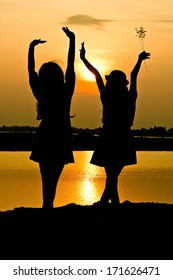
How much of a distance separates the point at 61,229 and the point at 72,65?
216 centimetres

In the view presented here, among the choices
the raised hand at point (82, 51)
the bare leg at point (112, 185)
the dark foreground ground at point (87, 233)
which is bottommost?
the dark foreground ground at point (87, 233)

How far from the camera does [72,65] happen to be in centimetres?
918

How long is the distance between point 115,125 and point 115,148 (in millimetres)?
351

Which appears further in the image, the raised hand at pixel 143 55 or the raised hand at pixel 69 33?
the raised hand at pixel 143 55

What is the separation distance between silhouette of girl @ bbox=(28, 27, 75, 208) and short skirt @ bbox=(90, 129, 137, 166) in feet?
→ 4.09

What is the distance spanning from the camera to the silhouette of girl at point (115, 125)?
1056cm

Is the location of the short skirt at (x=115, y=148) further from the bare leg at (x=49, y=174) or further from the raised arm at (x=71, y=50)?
the raised arm at (x=71, y=50)

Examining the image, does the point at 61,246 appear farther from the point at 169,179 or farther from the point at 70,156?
the point at 169,179

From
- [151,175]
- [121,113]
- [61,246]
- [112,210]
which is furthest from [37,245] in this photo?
[151,175]

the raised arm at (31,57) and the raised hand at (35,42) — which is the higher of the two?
the raised hand at (35,42)

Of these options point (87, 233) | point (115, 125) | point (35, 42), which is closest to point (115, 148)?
point (115, 125)

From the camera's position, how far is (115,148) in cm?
1062

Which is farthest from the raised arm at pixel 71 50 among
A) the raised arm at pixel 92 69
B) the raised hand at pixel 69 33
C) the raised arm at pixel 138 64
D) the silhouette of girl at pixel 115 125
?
the raised arm at pixel 138 64

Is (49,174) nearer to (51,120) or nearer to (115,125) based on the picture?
(51,120)
